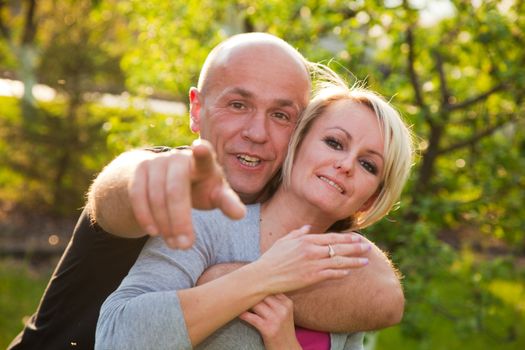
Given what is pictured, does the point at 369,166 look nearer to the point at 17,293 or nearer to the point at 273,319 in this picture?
the point at 273,319

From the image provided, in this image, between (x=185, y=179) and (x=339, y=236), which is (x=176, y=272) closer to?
(x=339, y=236)

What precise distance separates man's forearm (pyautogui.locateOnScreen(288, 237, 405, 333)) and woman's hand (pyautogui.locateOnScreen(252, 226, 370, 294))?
18cm

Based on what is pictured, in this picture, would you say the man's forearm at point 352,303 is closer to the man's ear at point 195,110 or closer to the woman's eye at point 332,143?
the woman's eye at point 332,143

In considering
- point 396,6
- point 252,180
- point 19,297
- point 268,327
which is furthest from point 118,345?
point 19,297

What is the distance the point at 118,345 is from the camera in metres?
1.97

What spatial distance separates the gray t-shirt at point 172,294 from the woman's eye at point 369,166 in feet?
1.29

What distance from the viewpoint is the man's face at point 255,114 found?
2.62m

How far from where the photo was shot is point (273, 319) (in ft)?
7.07

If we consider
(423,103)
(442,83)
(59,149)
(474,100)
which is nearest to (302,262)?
(423,103)

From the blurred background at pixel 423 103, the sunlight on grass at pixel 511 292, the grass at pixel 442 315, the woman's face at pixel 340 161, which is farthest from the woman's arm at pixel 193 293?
the sunlight on grass at pixel 511 292

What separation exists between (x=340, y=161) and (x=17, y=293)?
4.75 m

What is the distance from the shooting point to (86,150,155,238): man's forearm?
1793 mm

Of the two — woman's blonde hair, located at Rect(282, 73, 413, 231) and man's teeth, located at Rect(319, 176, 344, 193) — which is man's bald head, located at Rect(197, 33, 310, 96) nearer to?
woman's blonde hair, located at Rect(282, 73, 413, 231)

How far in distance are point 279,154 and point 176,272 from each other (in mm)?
717
